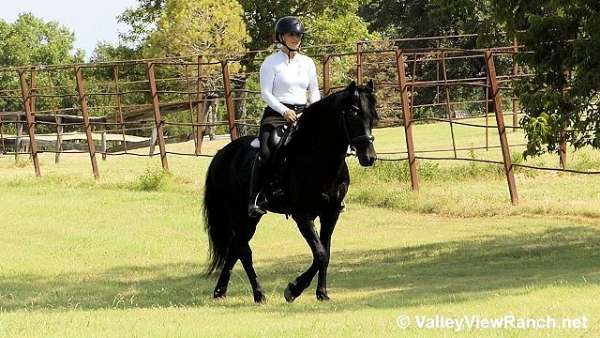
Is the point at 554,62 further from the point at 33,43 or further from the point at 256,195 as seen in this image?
the point at 33,43

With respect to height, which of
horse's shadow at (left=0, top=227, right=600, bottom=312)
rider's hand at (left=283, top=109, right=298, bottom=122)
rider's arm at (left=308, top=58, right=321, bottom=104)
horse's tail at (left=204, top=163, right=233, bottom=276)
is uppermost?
rider's arm at (left=308, top=58, right=321, bottom=104)

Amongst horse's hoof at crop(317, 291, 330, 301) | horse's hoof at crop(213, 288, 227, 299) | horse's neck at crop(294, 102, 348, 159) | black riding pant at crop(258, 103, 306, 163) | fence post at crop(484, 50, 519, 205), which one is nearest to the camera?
A: horse's neck at crop(294, 102, 348, 159)

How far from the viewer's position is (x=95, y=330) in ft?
25.7

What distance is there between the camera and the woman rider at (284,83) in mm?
10344

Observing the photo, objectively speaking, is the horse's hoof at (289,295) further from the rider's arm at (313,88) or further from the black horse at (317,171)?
the rider's arm at (313,88)

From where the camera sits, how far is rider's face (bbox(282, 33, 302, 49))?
33.9 ft

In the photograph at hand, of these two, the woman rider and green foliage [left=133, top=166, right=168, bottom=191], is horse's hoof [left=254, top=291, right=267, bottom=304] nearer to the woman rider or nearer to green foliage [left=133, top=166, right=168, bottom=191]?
the woman rider

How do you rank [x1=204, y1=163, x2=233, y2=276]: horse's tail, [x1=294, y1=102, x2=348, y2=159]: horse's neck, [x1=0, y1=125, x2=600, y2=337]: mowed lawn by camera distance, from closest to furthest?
[x1=0, y1=125, x2=600, y2=337]: mowed lawn, [x1=294, y1=102, x2=348, y2=159]: horse's neck, [x1=204, y1=163, x2=233, y2=276]: horse's tail

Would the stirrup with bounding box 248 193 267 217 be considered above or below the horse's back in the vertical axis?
below

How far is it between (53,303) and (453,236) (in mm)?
6999

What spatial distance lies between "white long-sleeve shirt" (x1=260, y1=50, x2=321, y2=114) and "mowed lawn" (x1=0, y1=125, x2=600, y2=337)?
6.13 feet

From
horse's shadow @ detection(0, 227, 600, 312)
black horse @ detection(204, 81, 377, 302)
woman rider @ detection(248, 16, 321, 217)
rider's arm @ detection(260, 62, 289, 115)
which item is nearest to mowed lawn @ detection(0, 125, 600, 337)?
horse's shadow @ detection(0, 227, 600, 312)

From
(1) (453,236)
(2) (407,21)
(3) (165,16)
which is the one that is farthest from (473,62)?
(1) (453,236)

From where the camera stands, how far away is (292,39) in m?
10.3
